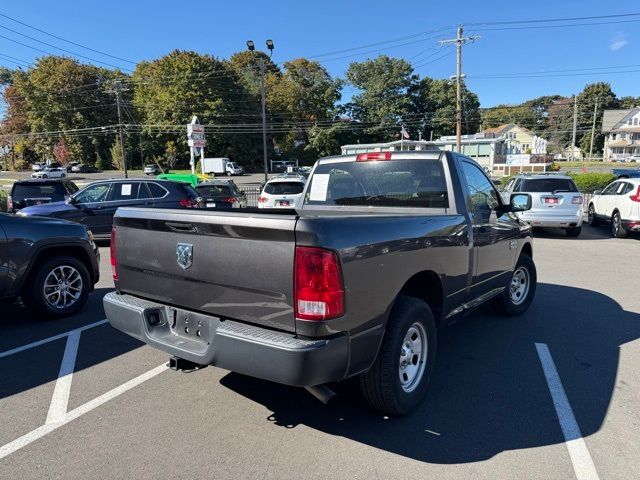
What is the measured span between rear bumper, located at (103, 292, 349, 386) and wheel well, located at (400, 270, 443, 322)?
103 cm

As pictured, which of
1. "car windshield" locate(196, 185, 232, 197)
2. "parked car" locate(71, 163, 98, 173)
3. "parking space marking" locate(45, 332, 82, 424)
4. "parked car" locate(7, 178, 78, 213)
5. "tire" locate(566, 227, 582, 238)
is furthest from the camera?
"parked car" locate(71, 163, 98, 173)

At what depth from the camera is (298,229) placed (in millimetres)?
2443

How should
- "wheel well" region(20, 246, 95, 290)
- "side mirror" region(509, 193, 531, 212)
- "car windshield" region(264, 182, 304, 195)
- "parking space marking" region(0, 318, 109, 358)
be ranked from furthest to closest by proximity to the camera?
"car windshield" region(264, 182, 304, 195), "wheel well" region(20, 246, 95, 290), "side mirror" region(509, 193, 531, 212), "parking space marking" region(0, 318, 109, 358)

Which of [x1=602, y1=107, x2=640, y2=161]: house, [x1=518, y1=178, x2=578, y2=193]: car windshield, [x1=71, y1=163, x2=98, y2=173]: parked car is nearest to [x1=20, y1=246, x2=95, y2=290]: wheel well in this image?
[x1=518, y1=178, x2=578, y2=193]: car windshield

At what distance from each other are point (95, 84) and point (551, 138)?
110488mm

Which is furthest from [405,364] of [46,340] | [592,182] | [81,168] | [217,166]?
[81,168]

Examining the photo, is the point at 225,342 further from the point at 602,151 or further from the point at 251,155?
the point at 602,151

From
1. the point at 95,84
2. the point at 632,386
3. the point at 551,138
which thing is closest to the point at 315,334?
the point at 632,386

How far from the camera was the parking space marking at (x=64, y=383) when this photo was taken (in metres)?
3.31

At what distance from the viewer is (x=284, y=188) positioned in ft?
41.8

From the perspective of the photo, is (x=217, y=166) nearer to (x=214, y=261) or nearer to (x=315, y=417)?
(x=315, y=417)

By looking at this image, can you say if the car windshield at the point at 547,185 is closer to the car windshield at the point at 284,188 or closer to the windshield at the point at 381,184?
the car windshield at the point at 284,188

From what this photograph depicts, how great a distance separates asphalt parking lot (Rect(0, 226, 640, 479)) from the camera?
2721 mm

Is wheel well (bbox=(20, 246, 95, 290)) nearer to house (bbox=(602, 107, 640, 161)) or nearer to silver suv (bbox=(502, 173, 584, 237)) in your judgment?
silver suv (bbox=(502, 173, 584, 237))
